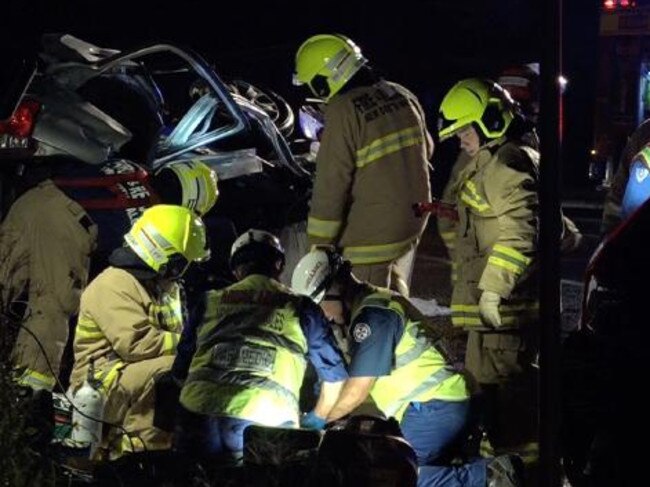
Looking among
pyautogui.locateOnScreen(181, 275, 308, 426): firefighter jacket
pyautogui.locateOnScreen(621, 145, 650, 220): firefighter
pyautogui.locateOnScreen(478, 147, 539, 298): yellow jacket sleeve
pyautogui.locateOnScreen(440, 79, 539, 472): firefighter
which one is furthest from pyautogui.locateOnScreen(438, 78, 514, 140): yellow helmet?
pyautogui.locateOnScreen(181, 275, 308, 426): firefighter jacket

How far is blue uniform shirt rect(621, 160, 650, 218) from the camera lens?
6.10m

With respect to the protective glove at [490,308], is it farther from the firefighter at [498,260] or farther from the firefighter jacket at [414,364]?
the firefighter jacket at [414,364]

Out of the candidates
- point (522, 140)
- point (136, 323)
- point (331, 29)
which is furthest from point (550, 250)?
point (331, 29)

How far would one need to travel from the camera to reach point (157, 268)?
6.48 meters

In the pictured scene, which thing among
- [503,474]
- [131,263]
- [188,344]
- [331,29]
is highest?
[331,29]

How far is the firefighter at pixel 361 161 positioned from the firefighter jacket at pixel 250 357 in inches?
58.4

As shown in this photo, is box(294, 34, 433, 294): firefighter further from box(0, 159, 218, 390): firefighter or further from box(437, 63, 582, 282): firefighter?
box(0, 159, 218, 390): firefighter

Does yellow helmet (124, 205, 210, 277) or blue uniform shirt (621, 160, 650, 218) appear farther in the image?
yellow helmet (124, 205, 210, 277)

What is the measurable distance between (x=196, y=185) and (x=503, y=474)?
2778mm

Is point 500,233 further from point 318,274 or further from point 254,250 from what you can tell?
point 254,250

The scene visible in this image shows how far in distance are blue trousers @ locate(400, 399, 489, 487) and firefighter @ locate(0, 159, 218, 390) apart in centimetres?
197

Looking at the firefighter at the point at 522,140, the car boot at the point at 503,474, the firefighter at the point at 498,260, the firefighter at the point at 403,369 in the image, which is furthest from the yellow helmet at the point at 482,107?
the car boot at the point at 503,474

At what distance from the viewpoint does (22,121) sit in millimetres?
6957

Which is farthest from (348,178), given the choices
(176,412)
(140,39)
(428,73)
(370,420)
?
(140,39)
